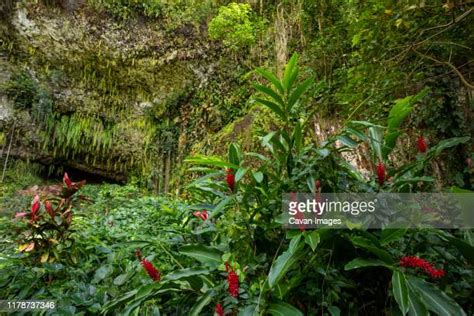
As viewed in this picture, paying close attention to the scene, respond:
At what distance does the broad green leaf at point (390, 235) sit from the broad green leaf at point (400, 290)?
0.36 ft

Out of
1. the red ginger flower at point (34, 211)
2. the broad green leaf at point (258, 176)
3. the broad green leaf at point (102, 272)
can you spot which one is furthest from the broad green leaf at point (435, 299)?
the red ginger flower at point (34, 211)

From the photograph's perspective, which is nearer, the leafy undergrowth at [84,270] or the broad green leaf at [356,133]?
the broad green leaf at [356,133]

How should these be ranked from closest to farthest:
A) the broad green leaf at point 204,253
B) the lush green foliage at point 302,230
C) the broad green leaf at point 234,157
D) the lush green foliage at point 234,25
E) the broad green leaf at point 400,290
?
the broad green leaf at point 400,290 < the lush green foliage at point 302,230 < the broad green leaf at point 204,253 < the broad green leaf at point 234,157 < the lush green foliage at point 234,25

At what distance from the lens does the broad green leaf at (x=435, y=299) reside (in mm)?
1156

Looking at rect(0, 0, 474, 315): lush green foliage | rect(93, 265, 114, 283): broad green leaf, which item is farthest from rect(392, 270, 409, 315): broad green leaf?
rect(93, 265, 114, 283): broad green leaf

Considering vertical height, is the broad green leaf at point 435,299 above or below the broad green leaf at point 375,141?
below

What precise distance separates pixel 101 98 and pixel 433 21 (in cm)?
642

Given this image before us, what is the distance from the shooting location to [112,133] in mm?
7160

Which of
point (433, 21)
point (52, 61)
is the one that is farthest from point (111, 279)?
point (52, 61)

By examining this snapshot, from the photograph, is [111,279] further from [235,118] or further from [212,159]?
[235,118]

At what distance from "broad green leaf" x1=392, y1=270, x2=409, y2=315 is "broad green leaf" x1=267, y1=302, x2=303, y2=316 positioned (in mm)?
328

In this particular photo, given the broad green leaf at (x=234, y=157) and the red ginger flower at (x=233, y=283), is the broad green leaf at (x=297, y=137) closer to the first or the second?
the broad green leaf at (x=234, y=157)

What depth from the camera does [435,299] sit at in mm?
1193

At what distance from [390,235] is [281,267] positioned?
43cm
